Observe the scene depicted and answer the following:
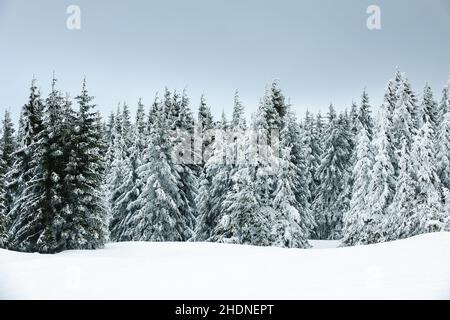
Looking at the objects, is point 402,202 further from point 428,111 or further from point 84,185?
point 84,185

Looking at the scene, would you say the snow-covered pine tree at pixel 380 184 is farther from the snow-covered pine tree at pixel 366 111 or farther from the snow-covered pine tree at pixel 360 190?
the snow-covered pine tree at pixel 366 111

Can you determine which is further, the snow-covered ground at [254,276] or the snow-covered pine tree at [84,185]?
the snow-covered pine tree at [84,185]

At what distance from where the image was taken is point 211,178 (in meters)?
36.1

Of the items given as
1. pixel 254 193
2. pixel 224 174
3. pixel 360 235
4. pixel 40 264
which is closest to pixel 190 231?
pixel 224 174

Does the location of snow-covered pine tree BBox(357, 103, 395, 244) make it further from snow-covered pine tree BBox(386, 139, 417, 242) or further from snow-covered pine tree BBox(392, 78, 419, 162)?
snow-covered pine tree BBox(386, 139, 417, 242)

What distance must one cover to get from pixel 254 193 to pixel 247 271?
58.2 ft

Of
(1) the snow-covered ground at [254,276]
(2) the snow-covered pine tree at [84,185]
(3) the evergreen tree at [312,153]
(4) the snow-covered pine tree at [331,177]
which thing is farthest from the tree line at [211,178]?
(1) the snow-covered ground at [254,276]

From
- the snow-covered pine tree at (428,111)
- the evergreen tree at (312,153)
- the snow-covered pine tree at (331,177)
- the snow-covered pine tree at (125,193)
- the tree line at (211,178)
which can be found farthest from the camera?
the evergreen tree at (312,153)

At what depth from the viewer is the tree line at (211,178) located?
23.5m

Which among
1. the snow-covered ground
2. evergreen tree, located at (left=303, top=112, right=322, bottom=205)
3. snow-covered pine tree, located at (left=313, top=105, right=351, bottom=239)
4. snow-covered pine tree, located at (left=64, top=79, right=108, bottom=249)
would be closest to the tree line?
snow-covered pine tree, located at (left=64, top=79, right=108, bottom=249)

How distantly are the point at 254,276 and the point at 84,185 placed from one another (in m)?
16.5

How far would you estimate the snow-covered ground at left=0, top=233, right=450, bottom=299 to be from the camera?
7539 millimetres

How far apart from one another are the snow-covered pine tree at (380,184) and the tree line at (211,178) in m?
0.09

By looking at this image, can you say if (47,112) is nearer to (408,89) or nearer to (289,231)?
(289,231)
